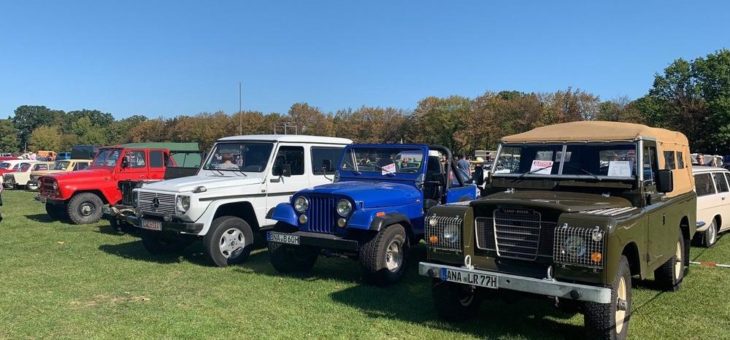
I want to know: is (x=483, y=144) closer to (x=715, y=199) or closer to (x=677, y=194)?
(x=715, y=199)

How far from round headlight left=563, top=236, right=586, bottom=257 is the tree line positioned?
4195 centimetres

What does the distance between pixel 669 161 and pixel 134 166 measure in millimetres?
11980

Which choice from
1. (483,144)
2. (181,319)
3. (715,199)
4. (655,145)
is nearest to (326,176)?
(181,319)

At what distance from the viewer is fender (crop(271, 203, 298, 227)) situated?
7.59 m

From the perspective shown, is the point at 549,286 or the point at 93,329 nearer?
the point at 549,286

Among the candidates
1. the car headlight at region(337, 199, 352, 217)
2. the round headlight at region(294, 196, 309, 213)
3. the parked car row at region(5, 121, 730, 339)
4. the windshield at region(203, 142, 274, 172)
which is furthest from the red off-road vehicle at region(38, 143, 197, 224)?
the car headlight at region(337, 199, 352, 217)

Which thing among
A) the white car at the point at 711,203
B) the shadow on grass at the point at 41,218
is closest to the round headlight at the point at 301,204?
the white car at the point at 711,203

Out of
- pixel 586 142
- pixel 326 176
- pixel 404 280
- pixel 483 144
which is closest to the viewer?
pixel 586 142

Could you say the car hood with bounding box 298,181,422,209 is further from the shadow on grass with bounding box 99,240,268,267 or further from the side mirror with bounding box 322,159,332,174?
the shadow on grass with bounding box 99,240,268,267

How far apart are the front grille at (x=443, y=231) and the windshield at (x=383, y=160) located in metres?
2.81

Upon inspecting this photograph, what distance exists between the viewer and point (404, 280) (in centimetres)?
762

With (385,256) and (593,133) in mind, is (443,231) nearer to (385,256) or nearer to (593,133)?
(385,256)

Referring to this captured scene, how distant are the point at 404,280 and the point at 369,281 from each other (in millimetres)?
675

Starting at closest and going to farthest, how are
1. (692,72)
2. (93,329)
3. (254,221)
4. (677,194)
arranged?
(93,329) → (677,194) → (254,221) → (692,72)
